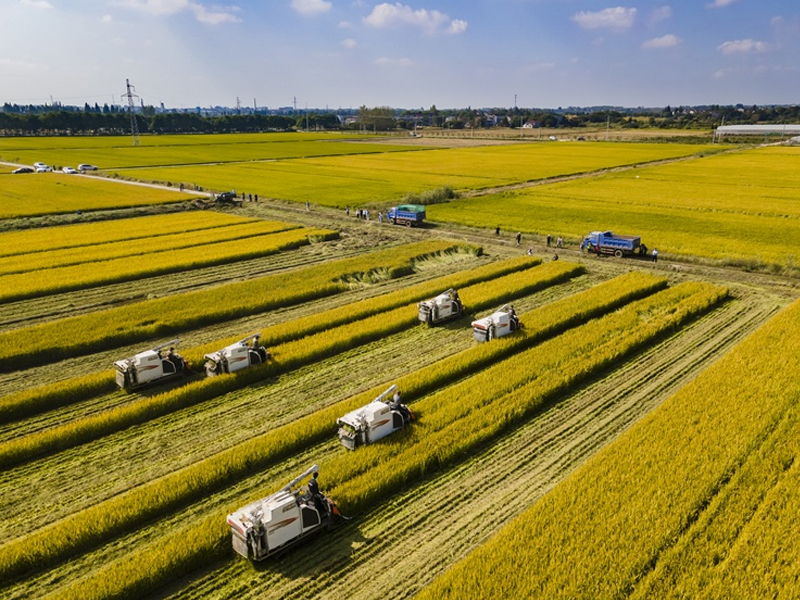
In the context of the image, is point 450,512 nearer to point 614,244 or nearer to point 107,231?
point 614,244

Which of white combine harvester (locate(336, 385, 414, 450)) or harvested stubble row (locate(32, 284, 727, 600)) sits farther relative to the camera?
white combine harvester (locate(336, 385, 414, 450))

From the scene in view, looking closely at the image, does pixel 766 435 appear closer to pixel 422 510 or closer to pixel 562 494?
pixel 562 494

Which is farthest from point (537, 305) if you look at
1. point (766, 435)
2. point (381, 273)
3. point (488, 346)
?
point (766, 435)

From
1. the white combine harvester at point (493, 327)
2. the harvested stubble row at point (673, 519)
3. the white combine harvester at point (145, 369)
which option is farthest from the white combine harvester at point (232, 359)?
the harvested stubble row at point (673, 519)

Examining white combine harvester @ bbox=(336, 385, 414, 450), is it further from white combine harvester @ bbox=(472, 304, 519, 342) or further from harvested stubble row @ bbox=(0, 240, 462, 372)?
harvested stubble row @ bbox=(0, 240, 462, 372)

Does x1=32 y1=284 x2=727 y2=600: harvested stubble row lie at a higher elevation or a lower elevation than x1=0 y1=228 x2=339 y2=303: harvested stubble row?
lower

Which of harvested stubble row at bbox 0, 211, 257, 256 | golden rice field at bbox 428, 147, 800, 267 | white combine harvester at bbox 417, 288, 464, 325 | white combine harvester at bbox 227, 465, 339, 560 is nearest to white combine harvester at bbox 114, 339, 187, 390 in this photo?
white combine harvester at bbox 227, 465, 339, 560

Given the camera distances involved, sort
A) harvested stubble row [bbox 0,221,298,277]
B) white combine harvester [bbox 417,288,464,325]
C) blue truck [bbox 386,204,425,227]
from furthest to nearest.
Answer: blue truck [bbox 386,204,425,227], harvested stubble row [bbox 0,221,298,277], white combine harvester [bbox 417,288,464,325]

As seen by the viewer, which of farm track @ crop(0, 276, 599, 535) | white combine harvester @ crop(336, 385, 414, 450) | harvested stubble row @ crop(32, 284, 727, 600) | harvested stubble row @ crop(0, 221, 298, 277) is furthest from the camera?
harvested stubble row @ crop(0, 221, 298, 277)
